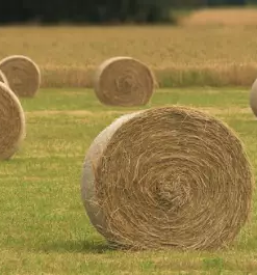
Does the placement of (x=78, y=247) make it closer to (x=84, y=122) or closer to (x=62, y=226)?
(x=62, y=226)

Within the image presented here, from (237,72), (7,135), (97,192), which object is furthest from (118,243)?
(237,72)

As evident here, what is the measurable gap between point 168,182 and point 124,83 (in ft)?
73.2

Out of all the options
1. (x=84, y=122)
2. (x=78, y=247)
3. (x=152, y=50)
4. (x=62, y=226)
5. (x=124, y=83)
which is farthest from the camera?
(x=152, y=50)

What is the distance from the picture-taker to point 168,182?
11859mm

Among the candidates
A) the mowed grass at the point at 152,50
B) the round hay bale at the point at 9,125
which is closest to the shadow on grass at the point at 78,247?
the round hay bale at the point at 9,125

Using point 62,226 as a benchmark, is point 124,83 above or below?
below

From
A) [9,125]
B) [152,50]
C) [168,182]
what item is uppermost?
[168,182]

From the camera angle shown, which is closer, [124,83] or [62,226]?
[62,226]

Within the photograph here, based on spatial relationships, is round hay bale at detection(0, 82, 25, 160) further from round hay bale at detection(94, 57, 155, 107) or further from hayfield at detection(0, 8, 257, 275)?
round hay bale at detection(94, 57, 155, 107)

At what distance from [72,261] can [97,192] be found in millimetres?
699

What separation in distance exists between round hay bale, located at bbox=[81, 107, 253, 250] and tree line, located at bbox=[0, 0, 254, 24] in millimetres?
46770

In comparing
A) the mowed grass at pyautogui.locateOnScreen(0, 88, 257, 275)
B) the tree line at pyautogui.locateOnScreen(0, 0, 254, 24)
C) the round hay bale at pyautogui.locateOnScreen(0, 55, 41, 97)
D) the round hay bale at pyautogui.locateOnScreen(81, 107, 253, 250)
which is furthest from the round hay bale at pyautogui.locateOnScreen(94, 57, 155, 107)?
the tree line at pyautogui.locateOnScreen(0, 0, 254, 24)

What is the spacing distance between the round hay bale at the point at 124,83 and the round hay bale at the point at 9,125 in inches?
516

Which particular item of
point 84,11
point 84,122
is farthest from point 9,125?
point 84,11
